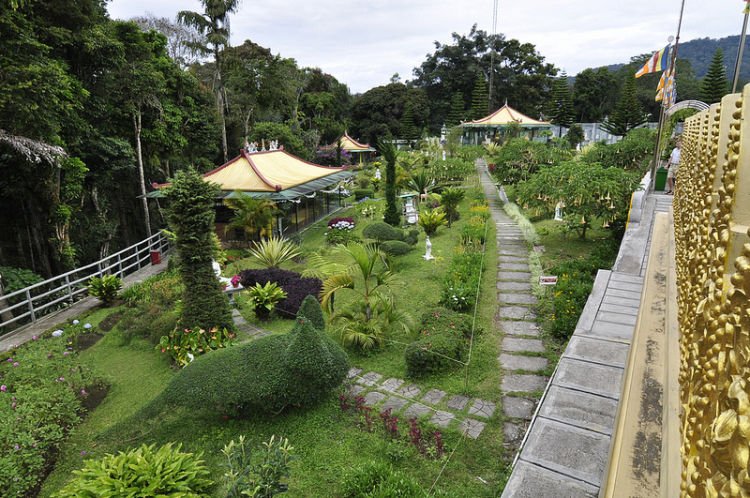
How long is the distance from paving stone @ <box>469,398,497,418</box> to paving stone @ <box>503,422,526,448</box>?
0.25 meters

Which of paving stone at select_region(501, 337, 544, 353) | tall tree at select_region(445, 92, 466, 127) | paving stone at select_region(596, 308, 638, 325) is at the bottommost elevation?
paving stone at select_region(501, 337, 544, 353)

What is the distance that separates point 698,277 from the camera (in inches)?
49.5

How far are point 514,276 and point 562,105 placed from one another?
3275cm

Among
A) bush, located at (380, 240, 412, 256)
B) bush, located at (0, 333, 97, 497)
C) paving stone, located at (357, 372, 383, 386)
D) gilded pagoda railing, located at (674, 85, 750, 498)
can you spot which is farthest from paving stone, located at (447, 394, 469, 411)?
bush, located at (380, 240, 412, 256)

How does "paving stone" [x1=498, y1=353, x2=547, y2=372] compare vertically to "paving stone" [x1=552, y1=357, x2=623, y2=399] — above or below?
below

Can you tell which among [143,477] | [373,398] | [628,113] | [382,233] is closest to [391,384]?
[373,398]

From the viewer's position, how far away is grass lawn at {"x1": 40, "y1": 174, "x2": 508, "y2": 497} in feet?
14.3

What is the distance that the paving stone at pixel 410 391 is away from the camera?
5675mm

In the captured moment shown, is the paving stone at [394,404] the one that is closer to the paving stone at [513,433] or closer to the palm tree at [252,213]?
the paving stone at [513,433]

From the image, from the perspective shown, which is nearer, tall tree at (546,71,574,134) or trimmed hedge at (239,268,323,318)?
trimmed hedge at (239,268,323,318)

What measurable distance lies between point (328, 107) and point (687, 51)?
111 meters

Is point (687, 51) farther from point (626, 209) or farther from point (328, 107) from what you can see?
point (626, 209)

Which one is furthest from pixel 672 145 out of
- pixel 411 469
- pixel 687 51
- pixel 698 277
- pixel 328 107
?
pixel 687 51

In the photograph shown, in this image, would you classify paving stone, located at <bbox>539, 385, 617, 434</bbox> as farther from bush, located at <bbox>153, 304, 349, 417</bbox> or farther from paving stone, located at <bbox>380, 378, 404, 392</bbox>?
bush, located at <bbox>153, 304, 349, 417</bbox>
